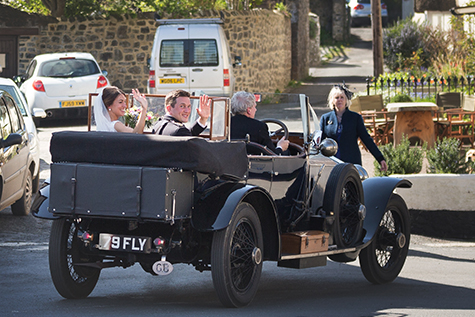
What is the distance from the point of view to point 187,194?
5414 millimetres

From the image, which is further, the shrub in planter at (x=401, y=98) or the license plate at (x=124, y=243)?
the shrub in planter at (x=401, y=98)

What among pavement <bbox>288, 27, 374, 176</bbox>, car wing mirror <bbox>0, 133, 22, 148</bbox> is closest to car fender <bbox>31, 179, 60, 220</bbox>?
car wing mirror <bbox>0, 133, 22, 148</bbox>

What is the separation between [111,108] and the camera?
6664 millimetres

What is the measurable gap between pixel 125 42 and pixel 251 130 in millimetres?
18534

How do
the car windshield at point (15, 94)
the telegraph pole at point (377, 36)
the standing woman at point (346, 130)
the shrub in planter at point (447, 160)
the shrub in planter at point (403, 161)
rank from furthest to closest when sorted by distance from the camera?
the telegraph pole at point (377, 36)
the car windshield at point (15, 94)
the shrub in planter at point (403, 161)
the shrub in planter at point (447, 160)
the standing woman at point (346, 130)

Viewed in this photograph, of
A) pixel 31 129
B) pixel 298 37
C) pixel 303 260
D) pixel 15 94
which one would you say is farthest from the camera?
pixel 298 37

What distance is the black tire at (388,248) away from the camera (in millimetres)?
6984

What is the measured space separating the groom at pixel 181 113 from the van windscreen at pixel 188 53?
14.1 metres

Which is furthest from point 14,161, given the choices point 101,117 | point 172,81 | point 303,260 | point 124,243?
point 172,81

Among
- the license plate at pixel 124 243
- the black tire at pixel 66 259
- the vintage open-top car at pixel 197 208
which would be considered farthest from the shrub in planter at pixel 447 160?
the license plate at pixel 124 243

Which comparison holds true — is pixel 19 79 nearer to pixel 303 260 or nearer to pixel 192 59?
pixel 192 59

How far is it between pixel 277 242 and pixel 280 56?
74.6 feet

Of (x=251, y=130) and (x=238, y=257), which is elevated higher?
(x=251, y=130)

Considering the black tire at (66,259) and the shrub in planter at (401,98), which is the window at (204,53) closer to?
the shrub in planter at (401,98)
